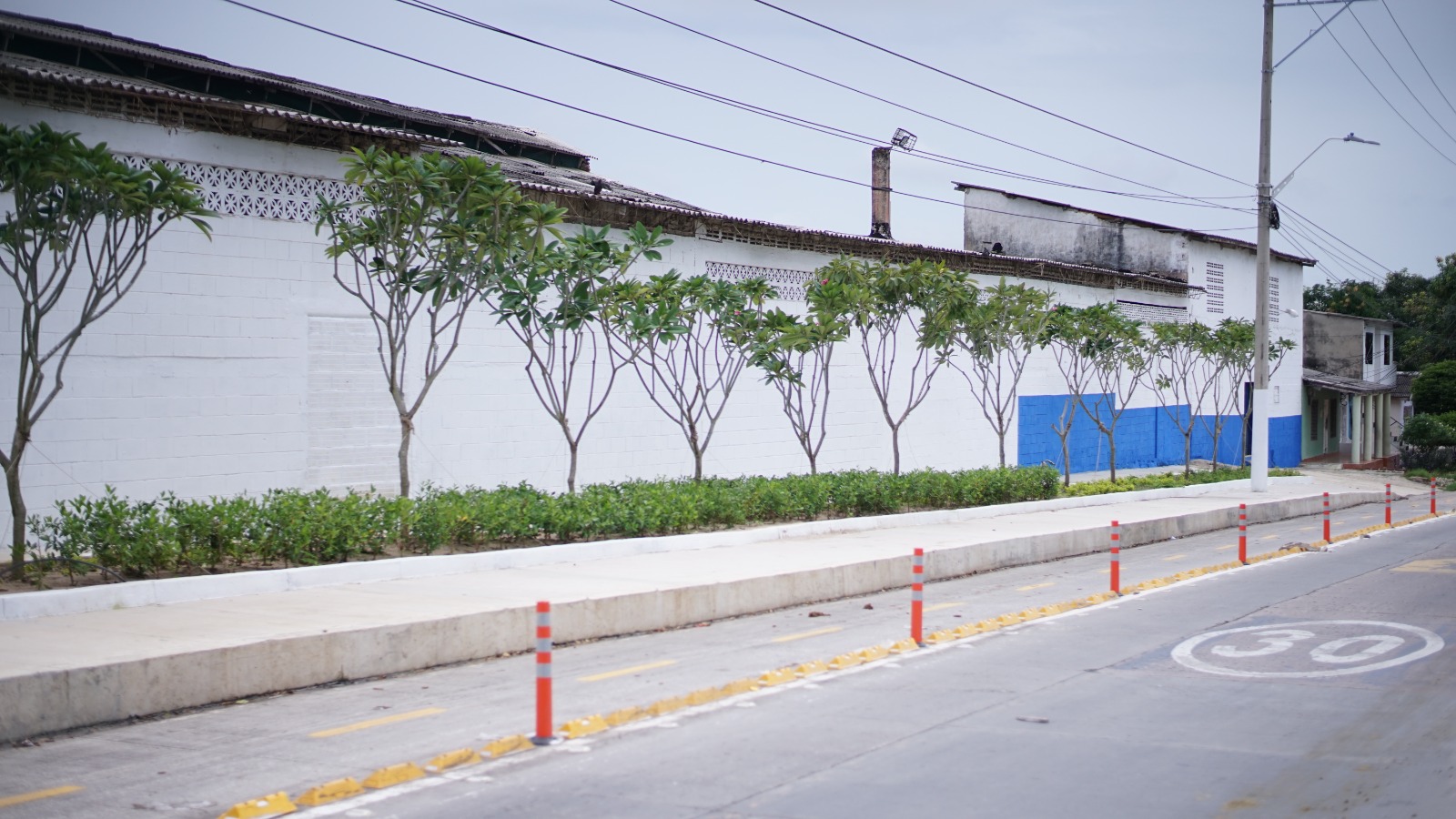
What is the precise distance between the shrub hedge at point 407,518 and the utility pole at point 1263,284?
10810mm

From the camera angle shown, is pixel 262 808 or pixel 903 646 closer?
pixel 262 808

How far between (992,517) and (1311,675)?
13.6 metres

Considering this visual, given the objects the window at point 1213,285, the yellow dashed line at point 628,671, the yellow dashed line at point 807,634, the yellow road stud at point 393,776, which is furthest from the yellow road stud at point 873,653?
the window at point 1213,285

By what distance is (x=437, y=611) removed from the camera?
11.4 m

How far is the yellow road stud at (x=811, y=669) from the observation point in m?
10.0

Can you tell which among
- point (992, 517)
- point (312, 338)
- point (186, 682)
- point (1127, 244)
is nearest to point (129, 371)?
point (312, 338)

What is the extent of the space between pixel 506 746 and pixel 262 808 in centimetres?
156

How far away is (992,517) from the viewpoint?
23.5 m

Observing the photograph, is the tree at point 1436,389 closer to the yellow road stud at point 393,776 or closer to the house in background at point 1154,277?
the house in background at point 1154,277

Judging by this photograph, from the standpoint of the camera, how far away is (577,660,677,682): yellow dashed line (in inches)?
394

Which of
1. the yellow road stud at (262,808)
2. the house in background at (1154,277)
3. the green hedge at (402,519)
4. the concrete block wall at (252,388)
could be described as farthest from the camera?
the house in background at (1154,277)

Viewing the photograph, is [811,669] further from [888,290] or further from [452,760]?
[888,290]

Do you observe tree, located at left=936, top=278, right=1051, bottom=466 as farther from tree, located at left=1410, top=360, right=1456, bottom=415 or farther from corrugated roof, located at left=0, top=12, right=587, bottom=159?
tree, located at left=1410, top=360, right=1456, bottom=415

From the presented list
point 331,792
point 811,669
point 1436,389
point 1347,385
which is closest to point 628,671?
point 811,669
